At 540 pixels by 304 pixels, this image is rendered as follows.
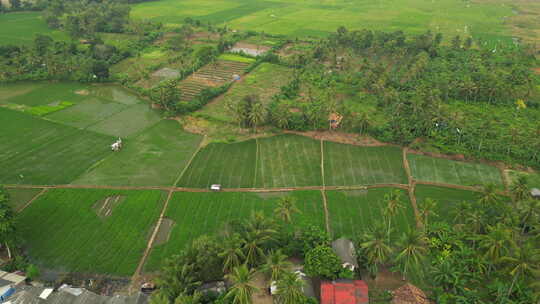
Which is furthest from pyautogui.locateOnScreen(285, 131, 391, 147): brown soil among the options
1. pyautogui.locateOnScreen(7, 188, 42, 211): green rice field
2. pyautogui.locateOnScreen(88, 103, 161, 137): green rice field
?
pyautogui.locateOnScreen(7, 188, 42, 211): green rice field

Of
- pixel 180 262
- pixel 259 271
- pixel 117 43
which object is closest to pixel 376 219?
pixel 259 271

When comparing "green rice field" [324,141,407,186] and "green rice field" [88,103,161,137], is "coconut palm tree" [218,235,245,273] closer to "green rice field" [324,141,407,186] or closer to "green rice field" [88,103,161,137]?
"green rice field" [324,141,407,186]

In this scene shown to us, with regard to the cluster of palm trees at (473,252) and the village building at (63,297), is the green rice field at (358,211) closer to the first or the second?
the cluster of palm trees at (473,252)

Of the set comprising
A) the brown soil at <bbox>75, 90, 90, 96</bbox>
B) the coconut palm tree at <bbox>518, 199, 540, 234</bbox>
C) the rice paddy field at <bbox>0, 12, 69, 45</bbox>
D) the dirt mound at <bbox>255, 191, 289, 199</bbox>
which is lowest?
the dirt mound at <bbox>255, 191, 289, 199</bbox>

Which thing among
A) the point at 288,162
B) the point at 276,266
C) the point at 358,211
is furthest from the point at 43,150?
the point at 358,211

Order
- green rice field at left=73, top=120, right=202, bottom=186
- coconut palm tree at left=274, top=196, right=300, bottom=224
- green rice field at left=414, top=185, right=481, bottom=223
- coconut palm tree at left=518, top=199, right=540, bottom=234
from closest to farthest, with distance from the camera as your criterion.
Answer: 1. coconut palm tree at left=518, top=199, right=540, bottom=234
2. coconut palm tree at left=274, top=196, right=300, bottom=224
3. green rice field at left=414, top=185, right=481, bottom=223
4. green rice field at left=73, top=120, right=202, bottom=186

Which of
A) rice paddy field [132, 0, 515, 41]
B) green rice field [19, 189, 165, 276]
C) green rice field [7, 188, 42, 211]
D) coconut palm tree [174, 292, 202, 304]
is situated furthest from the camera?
rice paddy field [132, 0, 515, 41]
